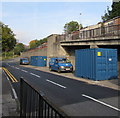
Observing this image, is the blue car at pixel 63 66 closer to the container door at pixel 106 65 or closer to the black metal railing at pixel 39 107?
the container door at pixel 106 65

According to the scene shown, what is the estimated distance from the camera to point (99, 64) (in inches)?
504

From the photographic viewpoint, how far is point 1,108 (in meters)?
5.48

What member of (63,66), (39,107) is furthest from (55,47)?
(39,107)

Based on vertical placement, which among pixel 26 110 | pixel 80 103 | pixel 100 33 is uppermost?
pixel 100 33

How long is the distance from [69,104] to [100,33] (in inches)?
539

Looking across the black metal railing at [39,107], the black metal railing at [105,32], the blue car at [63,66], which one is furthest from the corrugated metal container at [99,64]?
the black metal railing at [39,107]

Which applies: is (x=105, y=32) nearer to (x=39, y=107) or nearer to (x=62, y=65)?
(x=62, y=65)

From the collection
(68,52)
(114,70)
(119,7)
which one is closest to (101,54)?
(114,70)

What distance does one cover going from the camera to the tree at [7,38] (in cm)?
3500

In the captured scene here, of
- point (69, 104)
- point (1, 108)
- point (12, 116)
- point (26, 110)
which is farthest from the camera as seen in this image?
point (69, 104)

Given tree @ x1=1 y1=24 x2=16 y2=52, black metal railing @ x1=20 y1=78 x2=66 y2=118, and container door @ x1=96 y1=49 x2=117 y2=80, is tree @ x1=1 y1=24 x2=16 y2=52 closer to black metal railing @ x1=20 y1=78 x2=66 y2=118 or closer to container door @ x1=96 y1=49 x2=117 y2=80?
container door @ x1=96 y1=49 x2=117 y2=80

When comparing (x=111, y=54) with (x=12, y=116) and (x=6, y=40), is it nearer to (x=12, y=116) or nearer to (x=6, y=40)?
(x=12, y=116)

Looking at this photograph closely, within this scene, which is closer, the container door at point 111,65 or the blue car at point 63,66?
the container door at point 111,65

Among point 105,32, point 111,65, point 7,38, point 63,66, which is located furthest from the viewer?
point 7,38
